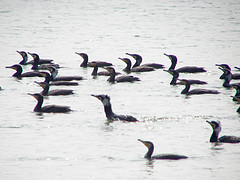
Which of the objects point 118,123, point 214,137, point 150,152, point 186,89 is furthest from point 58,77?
point 150,152

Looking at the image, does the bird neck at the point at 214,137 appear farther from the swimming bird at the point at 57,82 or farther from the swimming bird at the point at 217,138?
the swimming bird at the point at 57,82

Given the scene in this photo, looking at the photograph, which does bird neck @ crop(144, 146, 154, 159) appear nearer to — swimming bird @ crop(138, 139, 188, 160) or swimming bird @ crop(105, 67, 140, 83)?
swimming bird @ crop(138, 139, 188, 160)

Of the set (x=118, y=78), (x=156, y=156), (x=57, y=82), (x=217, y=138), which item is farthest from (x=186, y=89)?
(x=156, y=156)

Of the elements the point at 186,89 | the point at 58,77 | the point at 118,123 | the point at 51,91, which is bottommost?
the point at 58,77

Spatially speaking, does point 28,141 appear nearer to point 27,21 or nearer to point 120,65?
point 120,65

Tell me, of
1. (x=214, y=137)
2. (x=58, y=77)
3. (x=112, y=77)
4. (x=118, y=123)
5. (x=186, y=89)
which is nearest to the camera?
(x=214, y=137)

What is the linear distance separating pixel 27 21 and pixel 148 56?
3033 cm

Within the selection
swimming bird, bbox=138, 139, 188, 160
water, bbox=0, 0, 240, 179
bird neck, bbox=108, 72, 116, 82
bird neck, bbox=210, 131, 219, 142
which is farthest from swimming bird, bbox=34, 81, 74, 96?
swimming bird, bbox=138, 139, 188, 160

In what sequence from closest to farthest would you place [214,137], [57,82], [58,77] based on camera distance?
[214,137]
[57,82]
[58,77]

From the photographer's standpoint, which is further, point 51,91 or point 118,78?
point 118,78

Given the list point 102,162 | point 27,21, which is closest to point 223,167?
point 102,162

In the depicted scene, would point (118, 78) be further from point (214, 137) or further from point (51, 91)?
point (214, 137)

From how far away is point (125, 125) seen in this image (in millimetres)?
16469

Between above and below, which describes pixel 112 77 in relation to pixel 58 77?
above
